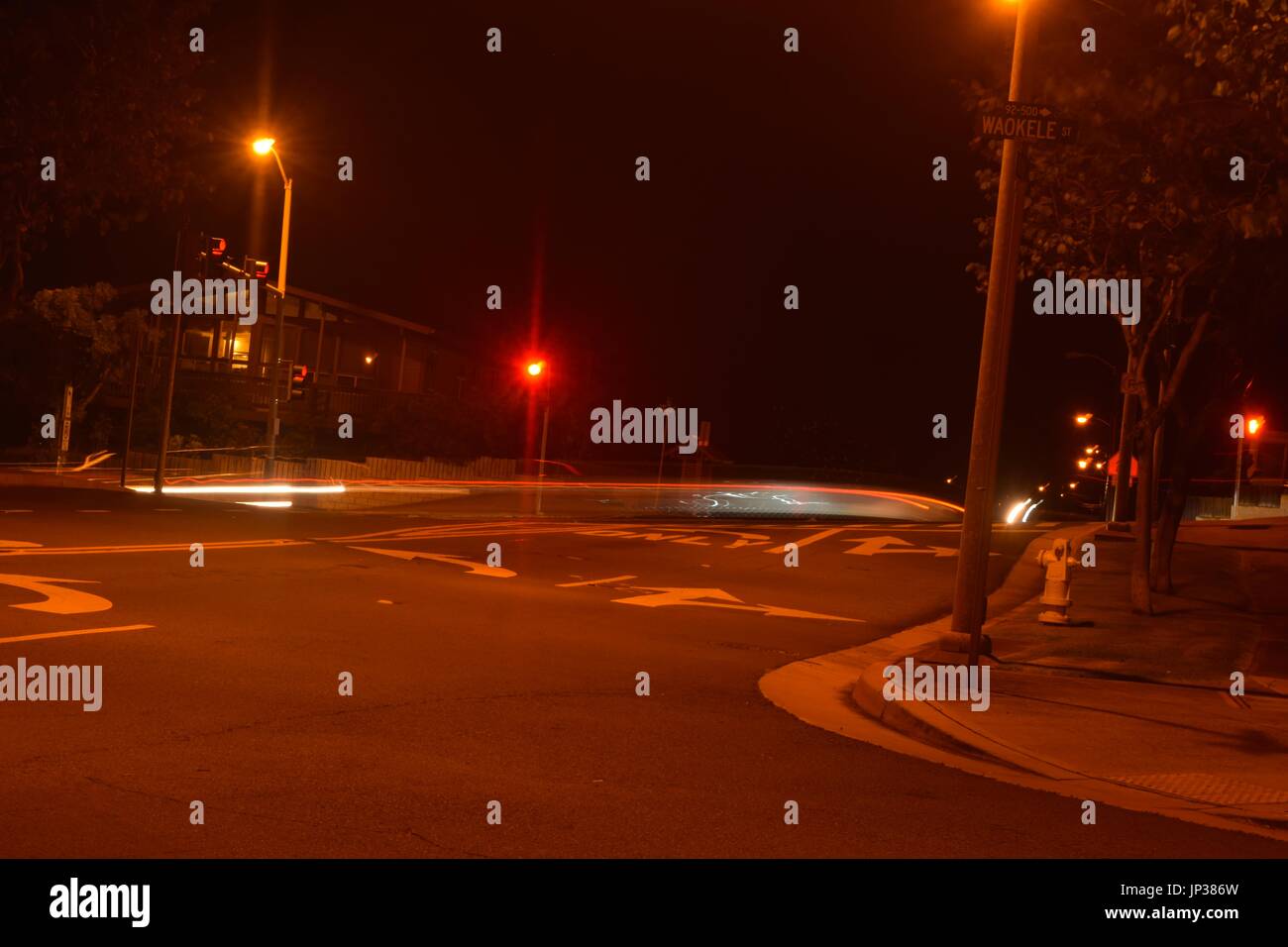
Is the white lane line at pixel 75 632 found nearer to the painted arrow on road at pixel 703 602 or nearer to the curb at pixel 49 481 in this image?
the painted arrow on road at pixel 703 602

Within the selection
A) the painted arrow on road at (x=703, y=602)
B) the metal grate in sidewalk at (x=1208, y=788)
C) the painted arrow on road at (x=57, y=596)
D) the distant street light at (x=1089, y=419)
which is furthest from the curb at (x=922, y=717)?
the distant street light at (x=1089, y=419)

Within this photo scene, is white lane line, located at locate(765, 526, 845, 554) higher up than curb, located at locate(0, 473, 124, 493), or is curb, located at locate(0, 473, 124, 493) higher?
curb, located at locate(0, 473, 124, 493)

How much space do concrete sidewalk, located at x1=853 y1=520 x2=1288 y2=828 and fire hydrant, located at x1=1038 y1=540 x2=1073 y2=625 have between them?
0.56 feet

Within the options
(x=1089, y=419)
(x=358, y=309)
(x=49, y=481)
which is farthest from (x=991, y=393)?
(x=1089, y=419)

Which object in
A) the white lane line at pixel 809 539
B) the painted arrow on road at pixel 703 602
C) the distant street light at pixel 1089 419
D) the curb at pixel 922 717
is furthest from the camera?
the distant street light at pixel 1089 419

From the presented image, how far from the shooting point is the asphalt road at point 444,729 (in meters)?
6.50

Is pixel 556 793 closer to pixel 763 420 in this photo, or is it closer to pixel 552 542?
pixel 552 542

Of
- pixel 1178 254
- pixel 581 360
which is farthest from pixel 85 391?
pixel 1178 254

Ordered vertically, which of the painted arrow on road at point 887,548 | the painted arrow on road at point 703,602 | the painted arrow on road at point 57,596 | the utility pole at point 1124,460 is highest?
the utility pole at point 1124,460

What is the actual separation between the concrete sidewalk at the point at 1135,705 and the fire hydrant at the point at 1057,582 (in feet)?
0.56

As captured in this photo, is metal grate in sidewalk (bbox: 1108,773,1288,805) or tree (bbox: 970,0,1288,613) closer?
metal grate in sidewalk (bbox: 1108,773,1288,805)

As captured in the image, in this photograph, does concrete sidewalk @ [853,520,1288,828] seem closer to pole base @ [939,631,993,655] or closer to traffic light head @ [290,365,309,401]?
pole base @ [939,631,993,655]

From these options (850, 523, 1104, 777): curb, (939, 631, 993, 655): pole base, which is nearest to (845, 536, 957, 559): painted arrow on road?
(850, 523, 1104, 777): curb

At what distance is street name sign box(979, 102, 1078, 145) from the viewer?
12.2 m
